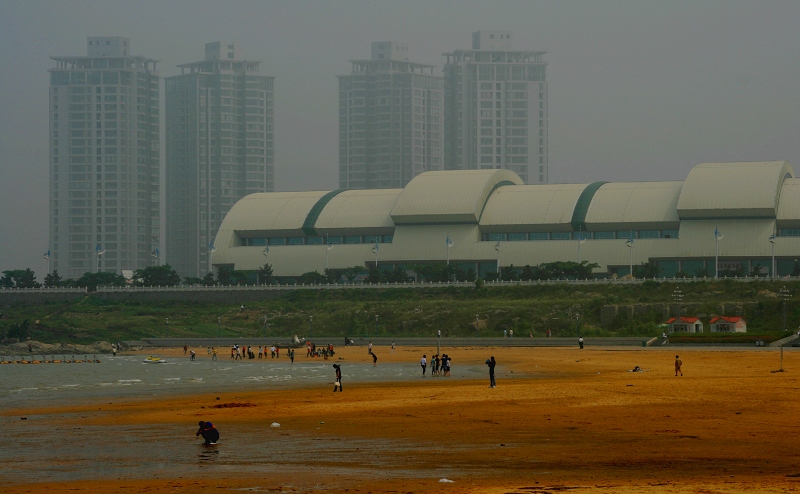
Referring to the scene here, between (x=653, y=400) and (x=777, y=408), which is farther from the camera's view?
(x=653, y=400)

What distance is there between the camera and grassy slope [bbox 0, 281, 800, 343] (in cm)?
11300

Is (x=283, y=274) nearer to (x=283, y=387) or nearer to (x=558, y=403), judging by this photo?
(x=283, y=387)

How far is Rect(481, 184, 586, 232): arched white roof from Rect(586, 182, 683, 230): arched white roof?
343 centimetres

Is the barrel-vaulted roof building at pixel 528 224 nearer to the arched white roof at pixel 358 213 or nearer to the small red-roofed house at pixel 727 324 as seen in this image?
the arched white roof at pixel 358 213

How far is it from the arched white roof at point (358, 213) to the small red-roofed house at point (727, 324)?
6549 centimetres

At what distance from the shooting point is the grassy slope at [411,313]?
113000 millimetres

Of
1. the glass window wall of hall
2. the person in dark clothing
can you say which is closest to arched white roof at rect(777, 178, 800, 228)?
the glass window wall of hall

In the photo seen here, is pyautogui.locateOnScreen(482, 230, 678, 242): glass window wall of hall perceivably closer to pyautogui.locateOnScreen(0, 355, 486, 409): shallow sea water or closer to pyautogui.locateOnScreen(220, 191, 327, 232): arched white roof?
pyautogui.locateOnScreen(220, 191, 327, 232): arched white roof

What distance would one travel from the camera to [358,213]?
16338 cm

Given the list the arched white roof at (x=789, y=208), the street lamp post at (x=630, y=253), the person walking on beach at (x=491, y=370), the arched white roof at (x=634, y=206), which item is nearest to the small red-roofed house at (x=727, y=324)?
the street lamp post at (x=630, y=253)

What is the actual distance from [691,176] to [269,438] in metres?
122

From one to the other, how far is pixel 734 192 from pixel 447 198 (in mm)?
38428

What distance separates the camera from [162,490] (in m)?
23.4

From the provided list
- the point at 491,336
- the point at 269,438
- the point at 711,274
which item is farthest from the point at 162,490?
the point at 711,274
